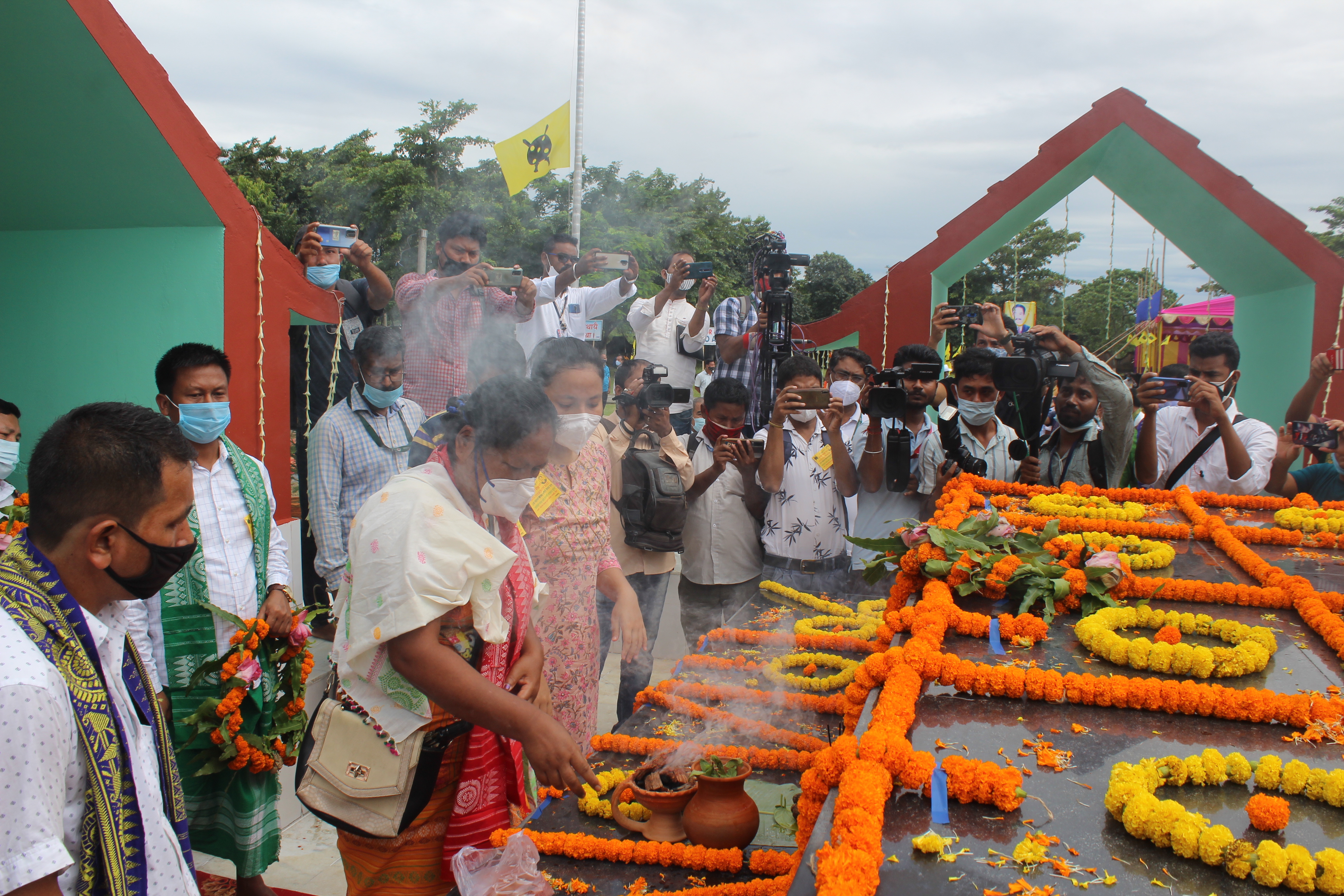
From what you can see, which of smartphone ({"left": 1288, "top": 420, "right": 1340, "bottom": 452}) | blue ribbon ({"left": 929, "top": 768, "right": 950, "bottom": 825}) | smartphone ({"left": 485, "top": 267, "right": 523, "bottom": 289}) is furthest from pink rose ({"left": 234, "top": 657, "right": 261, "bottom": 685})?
smartphone ({"left": 1288, "top": 420, "right": 1340, "bottom": 452})

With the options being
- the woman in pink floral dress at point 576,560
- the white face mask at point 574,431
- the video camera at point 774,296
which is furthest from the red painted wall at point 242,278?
the video camera at point 774,296

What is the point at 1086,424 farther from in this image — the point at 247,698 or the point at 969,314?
the point at 247,698

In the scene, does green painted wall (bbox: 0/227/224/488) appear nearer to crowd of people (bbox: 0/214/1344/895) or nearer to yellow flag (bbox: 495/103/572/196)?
crowd of people (bbox: 0/214/1344/895)

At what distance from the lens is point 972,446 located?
15.1ft

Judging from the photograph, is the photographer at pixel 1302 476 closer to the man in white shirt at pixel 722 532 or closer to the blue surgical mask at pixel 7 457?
the man in white shirt at pixel 722 532

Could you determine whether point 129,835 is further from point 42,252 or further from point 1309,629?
point 42,252

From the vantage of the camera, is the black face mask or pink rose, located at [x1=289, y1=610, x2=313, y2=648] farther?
pink rose, located at [x1=289, y1=610, x2=313, y2=648]

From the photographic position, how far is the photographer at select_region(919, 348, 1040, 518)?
446 cm

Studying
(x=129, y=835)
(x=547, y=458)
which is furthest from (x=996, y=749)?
(x=129, y=835)

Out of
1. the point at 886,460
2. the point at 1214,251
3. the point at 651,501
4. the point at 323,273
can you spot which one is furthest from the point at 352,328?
the point at 1214,251

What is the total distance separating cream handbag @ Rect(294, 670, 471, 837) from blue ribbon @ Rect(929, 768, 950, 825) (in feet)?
3.83

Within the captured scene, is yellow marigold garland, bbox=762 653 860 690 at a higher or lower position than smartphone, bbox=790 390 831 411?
lower

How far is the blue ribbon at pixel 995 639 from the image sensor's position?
7.59ft

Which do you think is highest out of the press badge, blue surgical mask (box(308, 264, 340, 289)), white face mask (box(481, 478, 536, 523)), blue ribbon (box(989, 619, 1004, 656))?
blue surgical mask (box(308, 264, 340, 289))
